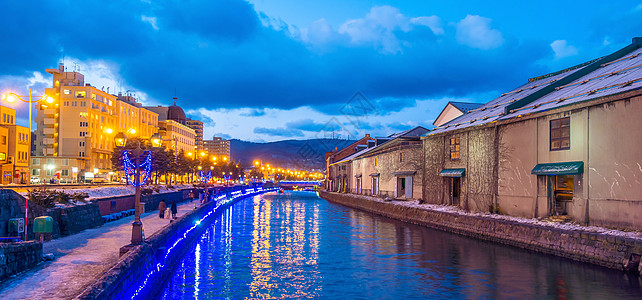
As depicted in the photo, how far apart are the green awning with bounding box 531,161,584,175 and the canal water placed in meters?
4.87

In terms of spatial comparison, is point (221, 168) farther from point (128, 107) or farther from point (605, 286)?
point (605, 286)

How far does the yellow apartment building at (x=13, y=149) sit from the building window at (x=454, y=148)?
71.2 metres

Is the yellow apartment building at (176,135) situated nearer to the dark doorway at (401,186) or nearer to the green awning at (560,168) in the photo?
the dark doorway at (401,186)

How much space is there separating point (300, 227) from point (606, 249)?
25744 millimetres

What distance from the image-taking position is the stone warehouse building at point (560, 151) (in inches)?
942

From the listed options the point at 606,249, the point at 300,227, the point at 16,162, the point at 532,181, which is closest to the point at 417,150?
the point at 300,227

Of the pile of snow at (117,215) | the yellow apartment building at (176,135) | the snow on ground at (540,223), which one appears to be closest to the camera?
the snow on ground at (540,223)

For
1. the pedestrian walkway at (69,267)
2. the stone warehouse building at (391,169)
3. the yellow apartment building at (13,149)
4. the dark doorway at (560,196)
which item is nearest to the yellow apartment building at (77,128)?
the yellow apartment building at (13,149)

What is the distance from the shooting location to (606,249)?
2152 centimetres

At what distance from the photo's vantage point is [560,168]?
2780cm

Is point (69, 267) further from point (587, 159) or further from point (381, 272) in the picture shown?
point (587, 159)

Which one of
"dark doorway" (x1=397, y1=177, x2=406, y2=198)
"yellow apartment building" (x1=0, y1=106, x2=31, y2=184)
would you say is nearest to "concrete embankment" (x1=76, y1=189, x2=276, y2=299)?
"dark doorway" (x1=397, y1=177, x2=406, y2=198)

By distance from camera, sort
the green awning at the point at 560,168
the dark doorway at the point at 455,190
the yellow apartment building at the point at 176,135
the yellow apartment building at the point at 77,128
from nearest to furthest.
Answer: the green awning at the point at 560,168
the dark doorway at the point at 455,190
the yellow apartment building at the point at 77,128
the yellow apartment building at the point at 176,135

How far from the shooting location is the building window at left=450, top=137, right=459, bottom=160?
40625mm
